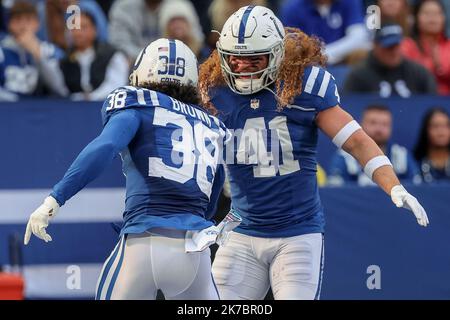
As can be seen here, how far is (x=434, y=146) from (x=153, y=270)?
166 inches

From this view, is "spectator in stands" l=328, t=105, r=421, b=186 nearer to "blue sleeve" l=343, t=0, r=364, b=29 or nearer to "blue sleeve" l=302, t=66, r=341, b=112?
"blue sleeve" l=343, t=0, r=364, b=29

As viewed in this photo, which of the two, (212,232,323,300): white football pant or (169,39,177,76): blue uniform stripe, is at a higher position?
(169,39,177,76): blue uniform stripe

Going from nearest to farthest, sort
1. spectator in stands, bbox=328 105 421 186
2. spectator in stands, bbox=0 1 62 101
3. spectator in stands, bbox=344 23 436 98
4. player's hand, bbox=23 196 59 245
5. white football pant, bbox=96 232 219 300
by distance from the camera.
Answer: player's hand, bbox=23 196 59 245
white football pant, bbox=96 232 219 300
spectator in stands, bbox=328 105 421 186
spectator in stands, bbox=0 1 62 101
spectator in stands, bbox=344 23 436 98

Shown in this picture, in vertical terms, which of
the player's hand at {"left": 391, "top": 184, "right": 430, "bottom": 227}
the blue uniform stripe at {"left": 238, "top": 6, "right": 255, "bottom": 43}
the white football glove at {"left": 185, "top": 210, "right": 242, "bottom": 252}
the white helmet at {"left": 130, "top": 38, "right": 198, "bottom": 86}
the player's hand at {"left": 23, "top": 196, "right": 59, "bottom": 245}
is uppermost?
the blue uniform stripe at {"left": 238, "top": 6, "right": 255, "bottom": 43}

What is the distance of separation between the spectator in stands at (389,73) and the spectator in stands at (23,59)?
2.38m

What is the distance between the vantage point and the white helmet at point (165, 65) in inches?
205

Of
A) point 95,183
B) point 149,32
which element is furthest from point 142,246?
point 149,32

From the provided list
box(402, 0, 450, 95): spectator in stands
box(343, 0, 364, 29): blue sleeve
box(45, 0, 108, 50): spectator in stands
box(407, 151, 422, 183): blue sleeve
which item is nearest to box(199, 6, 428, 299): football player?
box(407, 151, 422, 183): blue sleeve

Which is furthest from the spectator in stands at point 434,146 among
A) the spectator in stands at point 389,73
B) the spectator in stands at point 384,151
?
the spectator in stands at point 389,73

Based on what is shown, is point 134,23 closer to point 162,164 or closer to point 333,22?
point 333,22

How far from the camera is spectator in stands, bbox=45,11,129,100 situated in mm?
9031

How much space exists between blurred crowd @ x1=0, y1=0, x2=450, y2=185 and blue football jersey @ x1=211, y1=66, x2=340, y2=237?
8.15 ft

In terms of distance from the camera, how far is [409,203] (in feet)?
17.9
